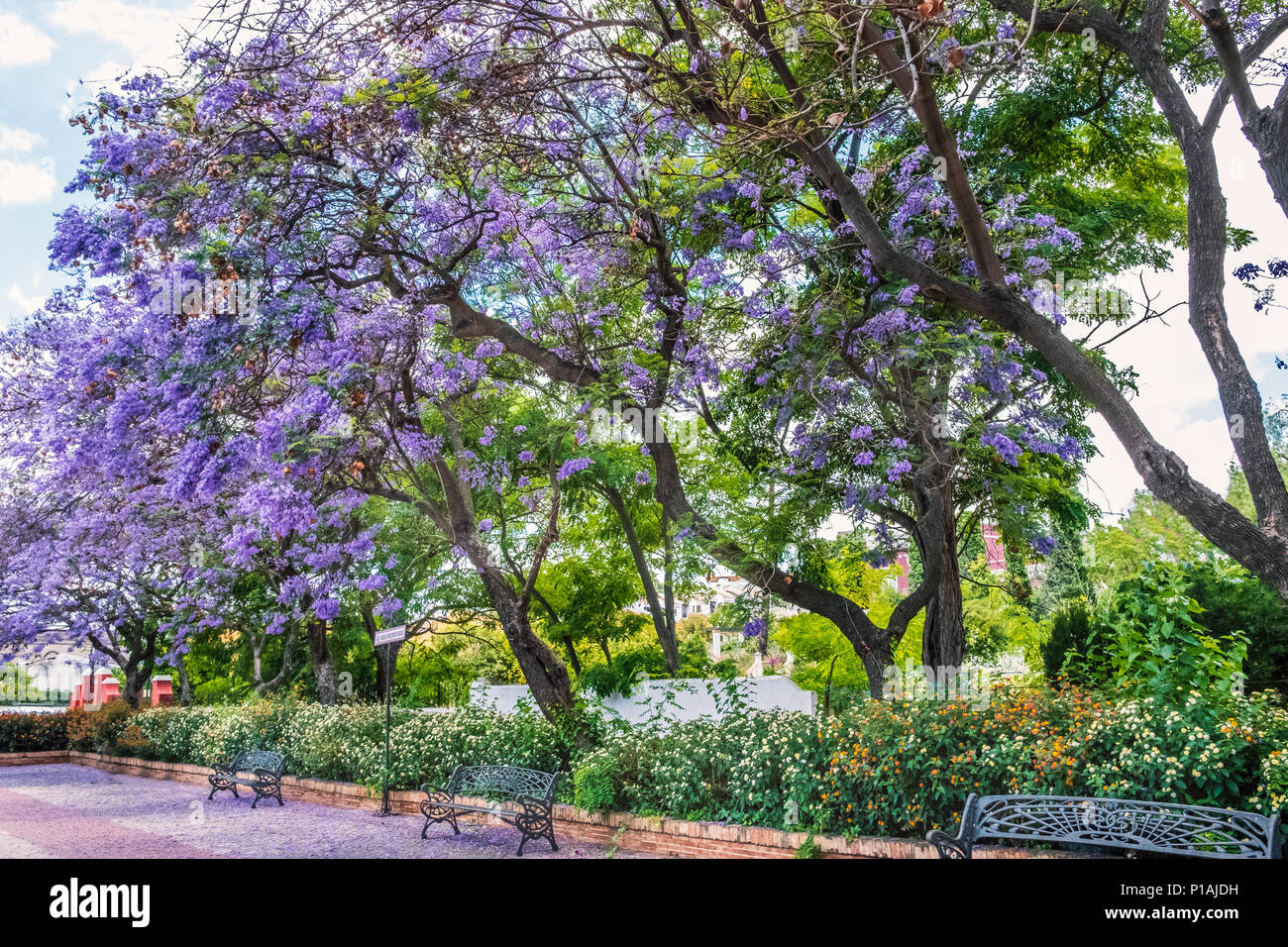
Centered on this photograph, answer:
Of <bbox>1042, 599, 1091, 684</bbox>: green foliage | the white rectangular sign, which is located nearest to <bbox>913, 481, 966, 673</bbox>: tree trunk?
<bbox>1042, 599, 1091, 684</bbox>: green foliage

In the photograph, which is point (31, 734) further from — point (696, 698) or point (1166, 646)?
point (1166, 646)

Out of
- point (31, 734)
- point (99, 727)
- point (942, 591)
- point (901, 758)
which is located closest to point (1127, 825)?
point (901, 758)

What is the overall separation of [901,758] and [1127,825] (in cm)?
159

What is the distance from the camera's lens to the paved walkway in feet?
25.7

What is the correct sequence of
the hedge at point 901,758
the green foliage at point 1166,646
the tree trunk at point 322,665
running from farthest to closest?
the tree trunk at point 322,665, the green foliage at point 1166,646, the hedge at point 901,758

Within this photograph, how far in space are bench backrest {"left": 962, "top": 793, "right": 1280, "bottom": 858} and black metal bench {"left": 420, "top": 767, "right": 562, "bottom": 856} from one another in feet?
12.1

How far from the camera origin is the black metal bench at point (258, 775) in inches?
448

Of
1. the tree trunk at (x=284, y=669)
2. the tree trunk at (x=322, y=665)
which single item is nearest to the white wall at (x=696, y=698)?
the tree trunk at (x=322, y=665)

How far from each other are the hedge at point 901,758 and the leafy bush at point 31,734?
521 inches

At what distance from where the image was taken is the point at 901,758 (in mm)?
6477

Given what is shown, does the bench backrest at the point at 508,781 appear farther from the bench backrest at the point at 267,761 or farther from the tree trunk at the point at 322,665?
the tree trunk at the point at 322,665
